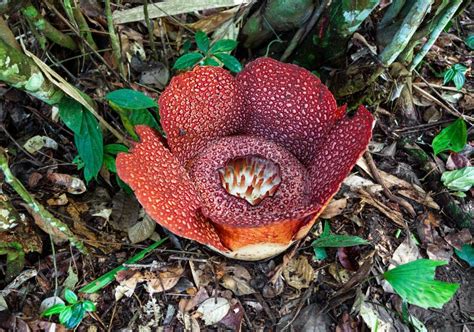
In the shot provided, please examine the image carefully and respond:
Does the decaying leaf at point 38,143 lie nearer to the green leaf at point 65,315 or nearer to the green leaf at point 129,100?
the green leaf at point 129,100

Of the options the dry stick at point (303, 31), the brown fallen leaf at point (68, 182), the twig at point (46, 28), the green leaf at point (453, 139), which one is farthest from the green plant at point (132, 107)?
the green leaf at point (453, 139)

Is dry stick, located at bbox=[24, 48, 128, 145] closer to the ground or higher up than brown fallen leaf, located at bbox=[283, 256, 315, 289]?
higher up

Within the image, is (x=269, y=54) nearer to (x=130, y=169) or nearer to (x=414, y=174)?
(x=414, y=174)

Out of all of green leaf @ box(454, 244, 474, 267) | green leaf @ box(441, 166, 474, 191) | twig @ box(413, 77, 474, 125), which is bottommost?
green leaf @ box(454, 244, 474, 267)

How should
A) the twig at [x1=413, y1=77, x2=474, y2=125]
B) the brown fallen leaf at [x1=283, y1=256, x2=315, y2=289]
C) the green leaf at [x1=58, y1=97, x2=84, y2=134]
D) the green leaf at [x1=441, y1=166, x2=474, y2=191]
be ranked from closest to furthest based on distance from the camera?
the green leaf at [x1=58, y1=97, x2=84, y2=134], the brown fallen leaf at [x1=283, y1=256, x2=315, y2=289], the green leaf at [x1=441, y1=166, x2=474, y2=191], the twig at [x1=413, y1=77, x2=474, y2=125]

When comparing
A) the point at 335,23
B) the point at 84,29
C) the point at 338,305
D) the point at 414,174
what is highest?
the point at 335,23

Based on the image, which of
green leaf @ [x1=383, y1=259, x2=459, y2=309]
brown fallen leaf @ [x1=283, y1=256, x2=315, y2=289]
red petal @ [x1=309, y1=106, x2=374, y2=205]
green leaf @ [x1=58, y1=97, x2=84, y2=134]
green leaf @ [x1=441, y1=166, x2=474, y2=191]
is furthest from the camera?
green leaf @ [x1=441, y1=166, x2=474, y2=191]

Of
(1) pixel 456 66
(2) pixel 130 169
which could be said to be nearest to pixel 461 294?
(1) pixel 456 66

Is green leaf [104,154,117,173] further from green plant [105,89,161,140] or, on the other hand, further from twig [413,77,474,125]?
twig [413,77,474,125]

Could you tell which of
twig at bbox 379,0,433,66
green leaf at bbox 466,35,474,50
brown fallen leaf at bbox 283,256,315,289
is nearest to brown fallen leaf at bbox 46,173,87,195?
brown fallen leaf at bbox 283,256,315,289
